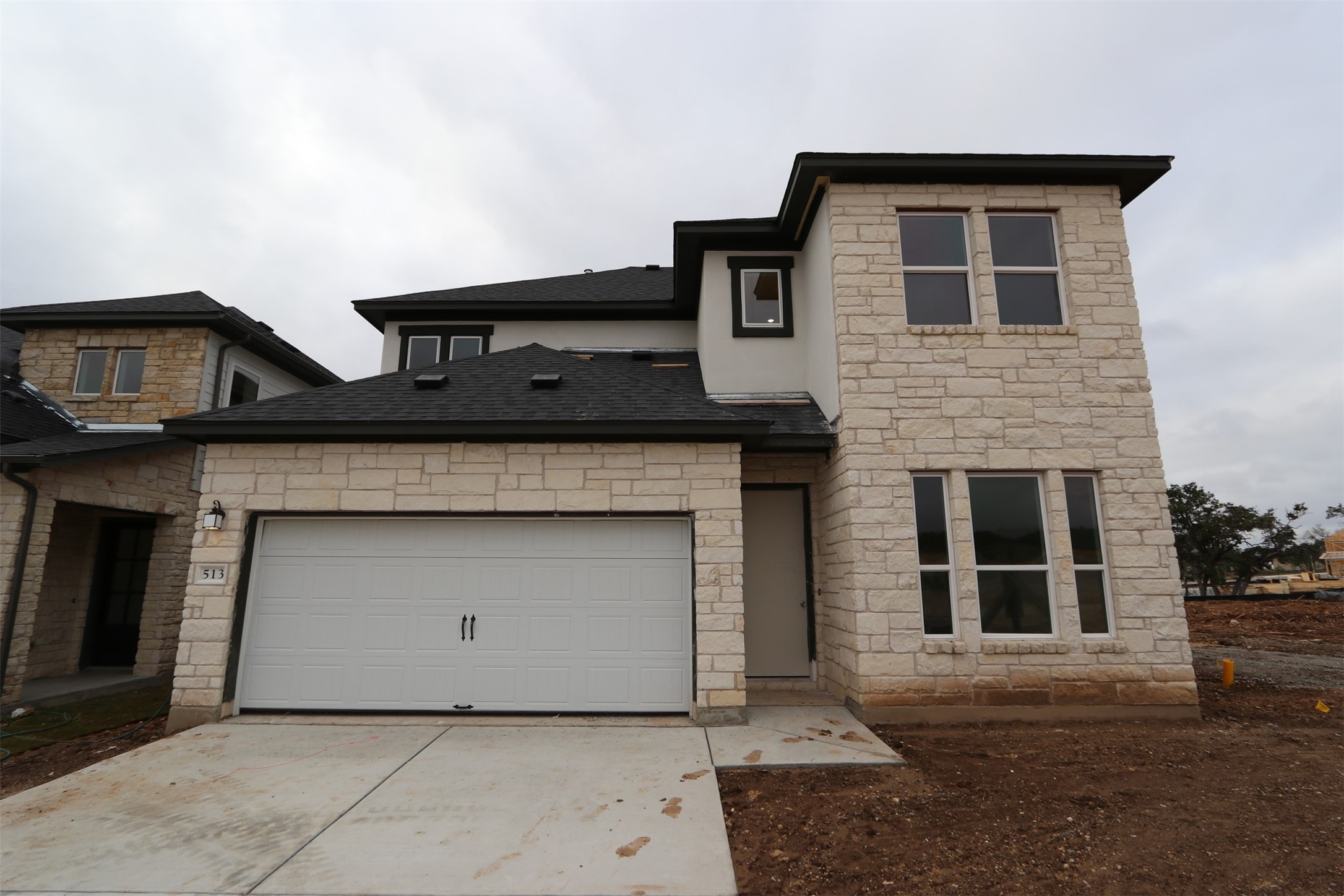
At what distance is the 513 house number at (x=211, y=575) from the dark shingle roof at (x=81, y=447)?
3.27 m

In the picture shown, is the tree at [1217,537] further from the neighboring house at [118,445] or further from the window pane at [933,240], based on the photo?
the neighboring house at [118,445]

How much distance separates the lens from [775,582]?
8.64 metres

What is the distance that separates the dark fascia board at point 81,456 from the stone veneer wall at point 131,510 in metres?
0.24

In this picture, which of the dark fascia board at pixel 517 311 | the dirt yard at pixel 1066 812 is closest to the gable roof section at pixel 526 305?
the dark fascia board at pixel 517 311

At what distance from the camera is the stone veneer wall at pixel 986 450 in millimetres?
6770

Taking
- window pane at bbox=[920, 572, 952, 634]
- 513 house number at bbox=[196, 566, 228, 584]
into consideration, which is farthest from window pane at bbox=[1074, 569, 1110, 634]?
513 house number at bbox=[196, 566, 228, 584]

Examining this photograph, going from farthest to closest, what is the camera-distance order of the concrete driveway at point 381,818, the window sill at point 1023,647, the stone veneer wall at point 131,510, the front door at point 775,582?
the front door at point 775,582 < the stone veneer wall at point 131,510 < the window sill at point 1023,647 < the concrete driveway at point 381,818

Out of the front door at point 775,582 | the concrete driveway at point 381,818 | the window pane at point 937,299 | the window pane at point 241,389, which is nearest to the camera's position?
the concrete driveway at point 381,818

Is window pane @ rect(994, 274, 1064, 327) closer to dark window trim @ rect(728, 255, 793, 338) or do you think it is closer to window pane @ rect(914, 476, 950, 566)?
window pane @ rect(914, 476, 950, 566)

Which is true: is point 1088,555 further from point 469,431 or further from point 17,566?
point 17,566

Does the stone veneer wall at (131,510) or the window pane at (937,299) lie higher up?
the window pane at (937,299)

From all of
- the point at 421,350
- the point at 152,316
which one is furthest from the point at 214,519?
the point at 152,316

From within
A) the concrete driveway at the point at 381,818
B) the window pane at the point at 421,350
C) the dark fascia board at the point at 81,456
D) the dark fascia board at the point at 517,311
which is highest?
the dark fascia board at the point at 517,311

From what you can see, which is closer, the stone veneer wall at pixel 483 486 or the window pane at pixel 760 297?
the stone veneer wall at pixel 483 486
